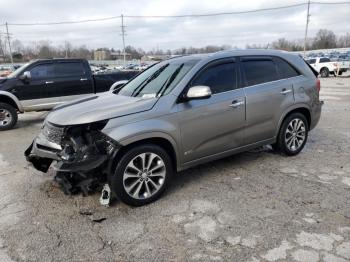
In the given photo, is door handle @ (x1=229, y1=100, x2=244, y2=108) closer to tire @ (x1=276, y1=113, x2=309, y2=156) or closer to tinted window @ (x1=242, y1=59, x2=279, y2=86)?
tinted window @ (x1=242, y1=59, x2=279, y2=86)

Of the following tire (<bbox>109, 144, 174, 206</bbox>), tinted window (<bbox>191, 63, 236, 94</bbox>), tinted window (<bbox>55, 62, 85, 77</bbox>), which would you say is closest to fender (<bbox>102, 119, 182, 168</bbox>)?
tire (<bbox>109, 144, 174, 206</bbox>)

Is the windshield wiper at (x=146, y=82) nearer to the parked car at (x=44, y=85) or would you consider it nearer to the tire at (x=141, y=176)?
the tire at (x=141, y=176)

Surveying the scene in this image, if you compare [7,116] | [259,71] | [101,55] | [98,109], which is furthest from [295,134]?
[101,55]

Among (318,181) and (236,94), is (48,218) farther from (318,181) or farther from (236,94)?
(318,181)

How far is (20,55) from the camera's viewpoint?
3469 inches

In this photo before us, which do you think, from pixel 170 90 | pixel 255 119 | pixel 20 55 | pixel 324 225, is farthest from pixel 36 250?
pixel 20 55

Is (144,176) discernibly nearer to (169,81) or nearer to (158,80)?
(169,81)

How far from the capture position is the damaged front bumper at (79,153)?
3.85 metres

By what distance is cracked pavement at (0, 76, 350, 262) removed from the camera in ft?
10.6

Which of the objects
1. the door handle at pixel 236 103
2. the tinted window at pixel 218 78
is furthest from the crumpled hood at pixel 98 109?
the door handle at pixel 236 103

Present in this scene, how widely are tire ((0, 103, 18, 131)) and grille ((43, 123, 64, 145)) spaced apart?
18.0 feet

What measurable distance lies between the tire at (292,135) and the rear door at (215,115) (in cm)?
97

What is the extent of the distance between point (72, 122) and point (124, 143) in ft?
2.27

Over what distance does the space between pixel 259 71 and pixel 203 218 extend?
2576mm
